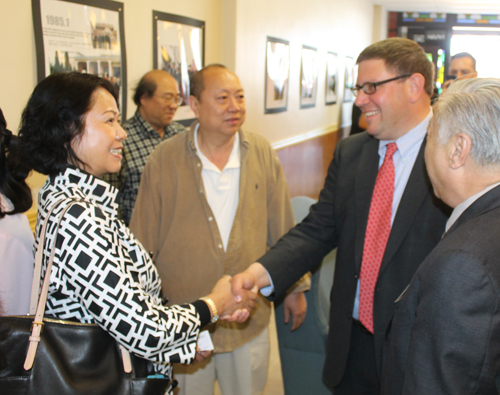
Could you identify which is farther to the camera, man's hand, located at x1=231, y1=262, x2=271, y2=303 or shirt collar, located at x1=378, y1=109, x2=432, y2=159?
man's hand, located at x1=231, y1=262, x2=271, y2=303

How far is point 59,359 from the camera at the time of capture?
1146mm

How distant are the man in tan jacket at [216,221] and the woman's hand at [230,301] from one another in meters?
0.27

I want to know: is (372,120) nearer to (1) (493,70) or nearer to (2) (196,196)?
(2) (196,196)

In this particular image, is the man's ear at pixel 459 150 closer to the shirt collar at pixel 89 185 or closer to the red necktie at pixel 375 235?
the red necktie at pixel 375 235

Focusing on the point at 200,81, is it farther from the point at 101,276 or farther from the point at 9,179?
the point at 101,276

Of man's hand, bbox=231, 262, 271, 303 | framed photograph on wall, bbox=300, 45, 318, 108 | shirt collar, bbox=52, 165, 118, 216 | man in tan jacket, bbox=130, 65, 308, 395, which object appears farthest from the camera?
framed photograph on wall, bbox=300, 45, 318, 108

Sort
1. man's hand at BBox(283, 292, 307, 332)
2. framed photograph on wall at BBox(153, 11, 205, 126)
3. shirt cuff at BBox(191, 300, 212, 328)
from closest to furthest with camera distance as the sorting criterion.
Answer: shirt cuff at BBox(191, 300, 212, 328), man's hand at BBox(283, 292, 307, 332), framed photograph on wall at BBox(153, 11, 205, 126)

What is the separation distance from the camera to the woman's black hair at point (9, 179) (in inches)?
56.2

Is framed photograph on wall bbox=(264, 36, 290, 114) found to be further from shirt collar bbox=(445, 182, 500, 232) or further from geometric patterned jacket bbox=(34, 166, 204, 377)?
shirt collar bbox=(445, 182, 500, 232)

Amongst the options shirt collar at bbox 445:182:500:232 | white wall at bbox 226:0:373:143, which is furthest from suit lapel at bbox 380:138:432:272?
white wall at bbox 226:0:373:143

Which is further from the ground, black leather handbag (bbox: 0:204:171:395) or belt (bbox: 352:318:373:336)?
black leather handbag (bbox: 0:204:171:395)

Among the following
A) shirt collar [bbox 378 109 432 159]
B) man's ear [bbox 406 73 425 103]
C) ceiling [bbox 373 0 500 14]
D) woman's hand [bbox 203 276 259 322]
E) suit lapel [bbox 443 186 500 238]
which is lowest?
woman's hand [bbox 203 276 259 322]

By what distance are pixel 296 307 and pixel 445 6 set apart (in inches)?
423

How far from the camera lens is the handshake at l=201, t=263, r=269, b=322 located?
1.87 metres
